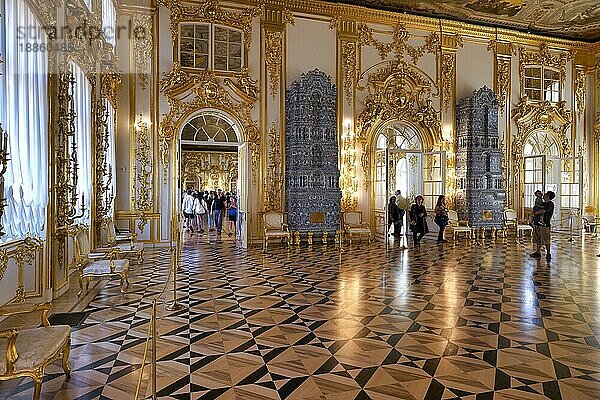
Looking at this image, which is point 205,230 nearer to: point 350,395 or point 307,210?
point 307,210

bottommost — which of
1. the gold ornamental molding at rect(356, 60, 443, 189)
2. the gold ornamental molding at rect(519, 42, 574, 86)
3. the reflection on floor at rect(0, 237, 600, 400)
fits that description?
the reflection on floor at rect(0, 237, 600, 400)

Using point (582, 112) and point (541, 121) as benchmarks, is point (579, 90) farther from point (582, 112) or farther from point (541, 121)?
point (541, 121)

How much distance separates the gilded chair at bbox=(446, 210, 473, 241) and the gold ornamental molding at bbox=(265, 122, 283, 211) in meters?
4.74

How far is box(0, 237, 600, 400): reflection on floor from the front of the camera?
3.39 m

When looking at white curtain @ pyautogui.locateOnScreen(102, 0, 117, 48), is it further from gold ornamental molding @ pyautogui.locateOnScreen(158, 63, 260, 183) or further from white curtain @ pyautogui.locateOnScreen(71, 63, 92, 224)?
white curtain @ pyautogui.locateOnScreen(71, 63, 92, 224)

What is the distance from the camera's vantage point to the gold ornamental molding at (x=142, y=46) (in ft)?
36.1

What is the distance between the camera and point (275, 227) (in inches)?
454

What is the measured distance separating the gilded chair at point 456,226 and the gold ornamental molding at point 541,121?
117 inches

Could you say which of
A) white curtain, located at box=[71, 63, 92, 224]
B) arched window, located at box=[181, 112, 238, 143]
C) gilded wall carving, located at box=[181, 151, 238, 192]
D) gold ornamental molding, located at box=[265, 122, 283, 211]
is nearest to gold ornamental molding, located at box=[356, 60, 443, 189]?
gold ornamental molding, located at box=[265, 122, 283, 211]

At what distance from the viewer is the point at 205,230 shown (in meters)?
16.0

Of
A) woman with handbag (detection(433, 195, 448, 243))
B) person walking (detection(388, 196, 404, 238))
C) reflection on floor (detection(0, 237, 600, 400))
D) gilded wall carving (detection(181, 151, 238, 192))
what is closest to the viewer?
reflection on floor (detection(0, 237, 600, 400))

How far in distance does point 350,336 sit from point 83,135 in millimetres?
5906

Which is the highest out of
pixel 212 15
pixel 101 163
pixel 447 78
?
pixel 212 15
